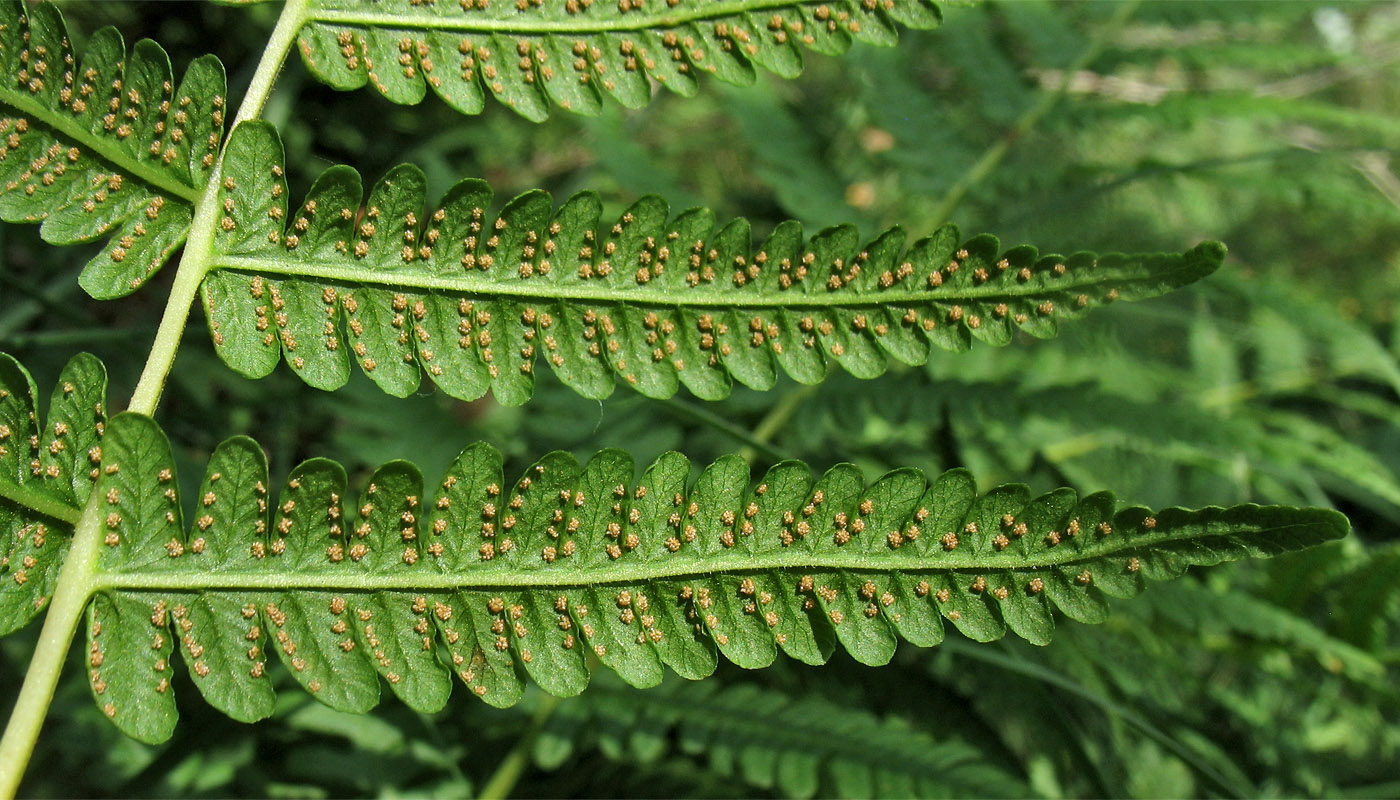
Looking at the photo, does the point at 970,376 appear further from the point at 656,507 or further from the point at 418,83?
the point at 418,83

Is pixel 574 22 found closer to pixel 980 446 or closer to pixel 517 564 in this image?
pixel 517 564

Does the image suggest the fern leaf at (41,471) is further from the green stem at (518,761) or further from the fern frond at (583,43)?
the green stem at (518,761)

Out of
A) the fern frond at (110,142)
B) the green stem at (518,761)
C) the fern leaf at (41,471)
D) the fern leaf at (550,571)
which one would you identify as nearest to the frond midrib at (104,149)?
the fern frond at (110,142)

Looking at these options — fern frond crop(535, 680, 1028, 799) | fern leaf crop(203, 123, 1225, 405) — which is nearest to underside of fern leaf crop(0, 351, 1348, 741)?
fern leaf crop(203, 123, 1225, 405)

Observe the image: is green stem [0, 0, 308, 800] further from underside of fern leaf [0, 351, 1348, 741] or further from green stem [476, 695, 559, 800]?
green stem [476, 695, 559, 800]

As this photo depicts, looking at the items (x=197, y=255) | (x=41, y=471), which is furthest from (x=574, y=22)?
(x=41, y=471)
